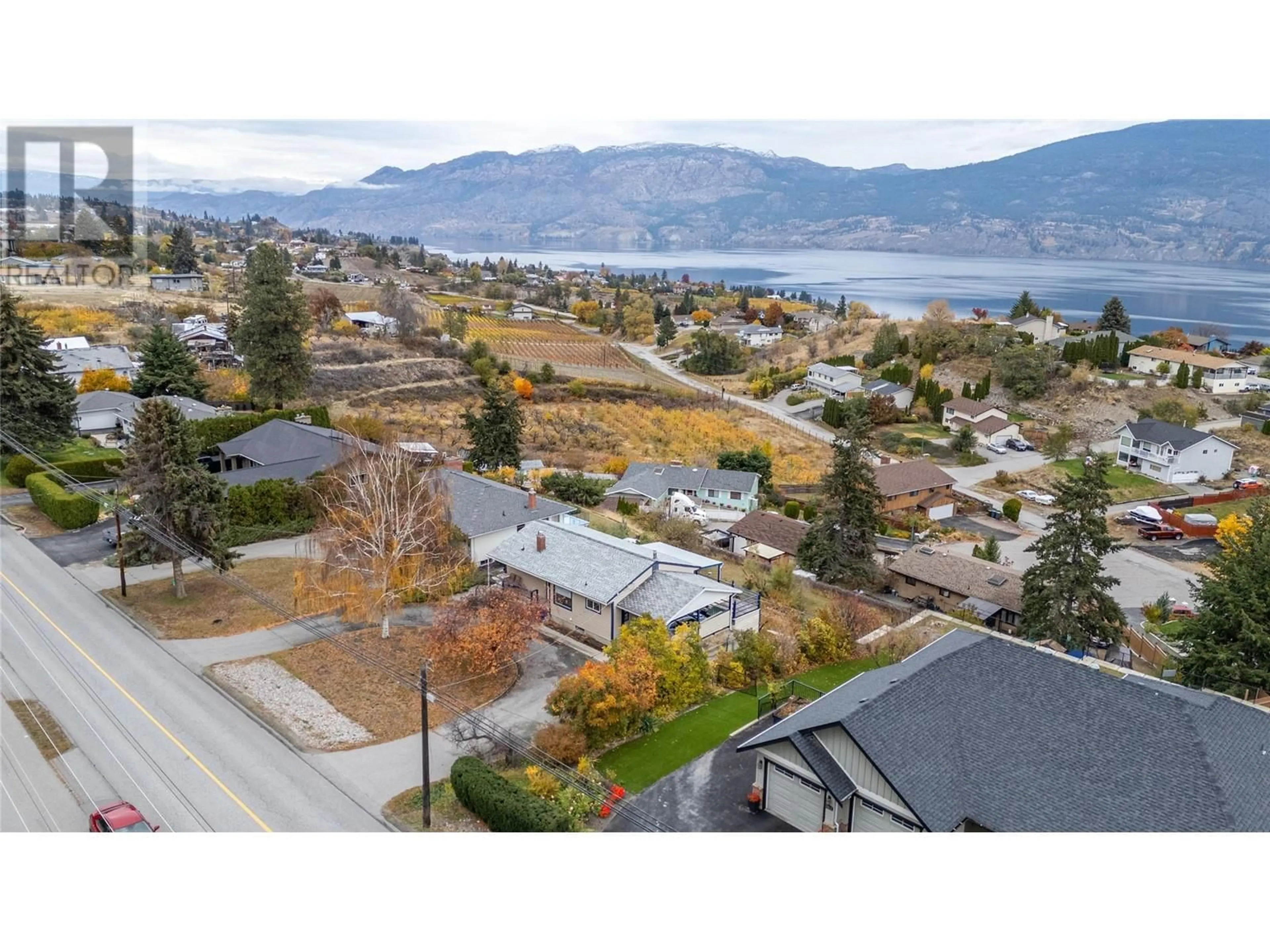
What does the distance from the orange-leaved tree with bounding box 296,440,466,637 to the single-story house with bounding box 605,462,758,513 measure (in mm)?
13724

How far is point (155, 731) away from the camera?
584 inches

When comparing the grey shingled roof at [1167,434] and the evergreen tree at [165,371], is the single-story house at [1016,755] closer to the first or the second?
the evergreen tree at [165,371]

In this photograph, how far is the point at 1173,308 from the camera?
127312 mm

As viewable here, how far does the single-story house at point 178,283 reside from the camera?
70.8m

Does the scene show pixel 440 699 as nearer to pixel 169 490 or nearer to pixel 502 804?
pixel 502 804

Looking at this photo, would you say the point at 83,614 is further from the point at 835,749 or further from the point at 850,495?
the point at 850,495

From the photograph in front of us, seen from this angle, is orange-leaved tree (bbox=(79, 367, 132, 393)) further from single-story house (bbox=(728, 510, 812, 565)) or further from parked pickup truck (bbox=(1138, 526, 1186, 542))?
parked pickup truck (bbox=(1138, 526, 1186, 542))

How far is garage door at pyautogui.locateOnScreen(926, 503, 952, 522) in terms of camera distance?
3728 cm

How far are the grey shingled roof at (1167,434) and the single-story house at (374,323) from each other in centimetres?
4892

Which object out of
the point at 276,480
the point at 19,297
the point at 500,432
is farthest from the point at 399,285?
the point at 276,480

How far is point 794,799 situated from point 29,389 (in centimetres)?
3106

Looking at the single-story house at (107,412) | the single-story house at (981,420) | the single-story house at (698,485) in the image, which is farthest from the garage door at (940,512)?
the single-story house at (107,412)

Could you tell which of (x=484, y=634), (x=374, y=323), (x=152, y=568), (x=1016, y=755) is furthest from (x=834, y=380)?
(x=1016, y=755)

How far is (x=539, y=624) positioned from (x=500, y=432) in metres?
17.0
